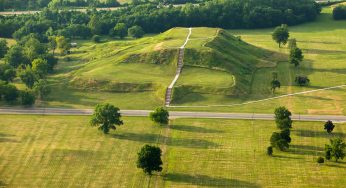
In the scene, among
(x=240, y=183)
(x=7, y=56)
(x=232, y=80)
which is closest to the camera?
(x=240, y=183)

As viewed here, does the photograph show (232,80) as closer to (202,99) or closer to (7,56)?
(202,99)

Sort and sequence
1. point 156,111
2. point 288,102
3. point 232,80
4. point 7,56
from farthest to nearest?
point 7,56
point 232,80
point 288,102
point 156,111

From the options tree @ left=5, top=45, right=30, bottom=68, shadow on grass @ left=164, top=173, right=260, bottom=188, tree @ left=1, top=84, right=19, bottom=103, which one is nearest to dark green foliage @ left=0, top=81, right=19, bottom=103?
tree @ left=1, top=84, right=19, bottom=103

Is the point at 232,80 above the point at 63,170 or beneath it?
above

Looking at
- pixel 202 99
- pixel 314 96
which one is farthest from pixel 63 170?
pixel 314 96

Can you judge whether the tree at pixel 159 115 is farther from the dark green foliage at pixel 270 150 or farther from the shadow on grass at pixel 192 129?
the dark green foliage at pixel 270 150

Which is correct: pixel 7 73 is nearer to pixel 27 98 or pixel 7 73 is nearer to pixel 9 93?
pixel 9 93

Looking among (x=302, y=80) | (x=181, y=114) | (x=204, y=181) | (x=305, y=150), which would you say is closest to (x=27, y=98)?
(x=181, y=114)
